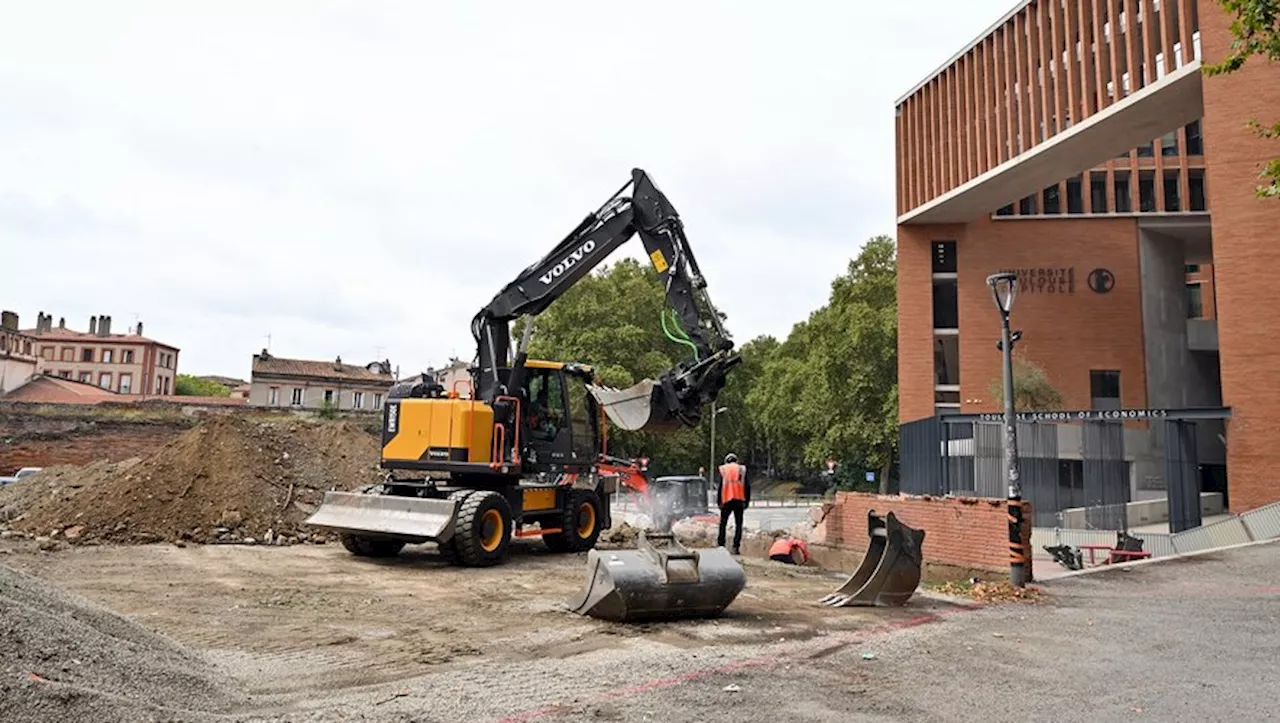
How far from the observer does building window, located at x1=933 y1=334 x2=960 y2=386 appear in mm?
40156

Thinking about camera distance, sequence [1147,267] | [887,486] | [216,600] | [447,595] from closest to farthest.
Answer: [216,600] → [447,595] → [1147,267] → [887,486]

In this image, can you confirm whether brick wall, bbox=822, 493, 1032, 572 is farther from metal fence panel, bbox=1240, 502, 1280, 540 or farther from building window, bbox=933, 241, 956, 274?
building window, bbox=933, 241, 956, 274

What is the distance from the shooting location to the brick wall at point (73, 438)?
110ft

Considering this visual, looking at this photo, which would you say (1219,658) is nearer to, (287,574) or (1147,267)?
(287,574)

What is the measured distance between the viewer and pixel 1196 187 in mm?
38750

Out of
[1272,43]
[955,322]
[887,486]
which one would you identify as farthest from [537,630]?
[887,486]

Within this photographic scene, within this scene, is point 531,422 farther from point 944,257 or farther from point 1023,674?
point 944,257

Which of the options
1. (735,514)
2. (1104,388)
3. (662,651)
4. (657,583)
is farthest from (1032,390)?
(662,651)

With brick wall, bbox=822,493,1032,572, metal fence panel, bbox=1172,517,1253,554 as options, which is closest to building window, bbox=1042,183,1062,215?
metal fence panel, bbox=1172,517,1253,554

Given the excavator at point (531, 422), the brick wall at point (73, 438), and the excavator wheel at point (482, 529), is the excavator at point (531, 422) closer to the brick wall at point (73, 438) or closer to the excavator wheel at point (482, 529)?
the excavator wheel at point (482, 529)

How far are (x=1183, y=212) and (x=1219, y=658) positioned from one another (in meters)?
37.3

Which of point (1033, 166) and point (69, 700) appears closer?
point (69, 700)

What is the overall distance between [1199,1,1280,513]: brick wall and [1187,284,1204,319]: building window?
21537mm

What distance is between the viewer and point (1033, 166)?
31.6m
